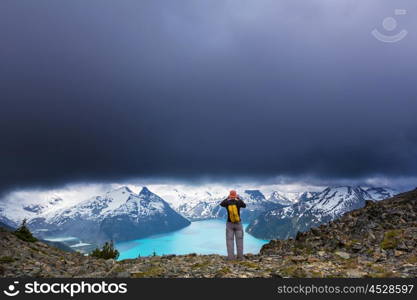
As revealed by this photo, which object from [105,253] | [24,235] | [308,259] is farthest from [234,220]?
[24,235]

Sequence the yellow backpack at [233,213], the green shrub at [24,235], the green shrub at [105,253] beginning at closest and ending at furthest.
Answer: the yellow backpack at [233,213] → the green shrub at [24,235] → the green shrub at [105,253]

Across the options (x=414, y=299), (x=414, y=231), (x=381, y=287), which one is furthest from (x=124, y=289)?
(x=414, y=231)

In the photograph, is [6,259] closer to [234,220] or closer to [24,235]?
[24,235]

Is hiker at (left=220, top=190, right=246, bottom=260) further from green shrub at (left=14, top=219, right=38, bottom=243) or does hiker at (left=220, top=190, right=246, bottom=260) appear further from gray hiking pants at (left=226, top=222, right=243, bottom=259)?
green shrub at (left=14, top=219, right=38, bottom=243)

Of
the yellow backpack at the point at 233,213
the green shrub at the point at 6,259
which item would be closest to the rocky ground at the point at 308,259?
the green shrub at the point at 6,259

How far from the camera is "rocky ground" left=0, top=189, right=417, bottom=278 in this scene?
1586 centimetres

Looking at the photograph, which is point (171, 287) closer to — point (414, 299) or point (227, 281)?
point (227, 281)

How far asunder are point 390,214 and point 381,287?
766 inches

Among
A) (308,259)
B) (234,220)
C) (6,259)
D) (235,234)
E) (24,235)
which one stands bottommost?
(308,259)

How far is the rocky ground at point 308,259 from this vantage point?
15859 millimetres

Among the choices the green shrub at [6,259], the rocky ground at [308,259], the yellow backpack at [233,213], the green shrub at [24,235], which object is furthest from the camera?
the green shrub at [24,235]

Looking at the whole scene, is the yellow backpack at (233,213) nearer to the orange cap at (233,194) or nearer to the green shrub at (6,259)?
the orange cap at (233,194)

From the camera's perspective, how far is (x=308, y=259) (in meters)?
19.8

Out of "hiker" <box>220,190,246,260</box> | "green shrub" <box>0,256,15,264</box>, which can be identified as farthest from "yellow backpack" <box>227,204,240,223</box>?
"green shrub" <box>0,256,15,264</box>
